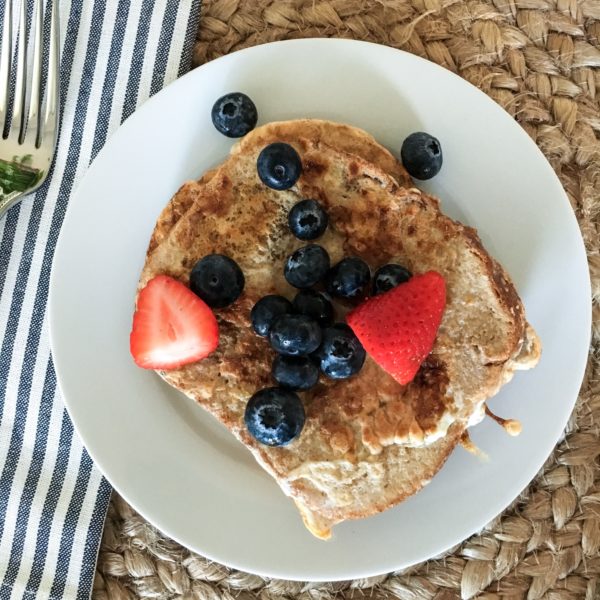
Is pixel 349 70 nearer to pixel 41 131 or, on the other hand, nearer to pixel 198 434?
pixel 41 131

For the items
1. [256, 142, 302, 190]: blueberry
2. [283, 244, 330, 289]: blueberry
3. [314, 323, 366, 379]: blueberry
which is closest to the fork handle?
[256, 142, 302, 190]: blueberry

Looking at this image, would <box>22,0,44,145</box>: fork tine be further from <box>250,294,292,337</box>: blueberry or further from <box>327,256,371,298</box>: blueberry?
<box>327,256,371,298</box>: blueberry

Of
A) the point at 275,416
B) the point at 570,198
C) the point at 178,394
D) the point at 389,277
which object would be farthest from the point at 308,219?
the point at 570,198

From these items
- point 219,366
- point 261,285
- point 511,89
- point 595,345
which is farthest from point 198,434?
point 511,89

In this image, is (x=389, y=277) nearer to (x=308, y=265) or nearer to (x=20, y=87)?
(x=308, y=265)

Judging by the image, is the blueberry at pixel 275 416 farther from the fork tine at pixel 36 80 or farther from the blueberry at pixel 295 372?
the fork tine at pixel 36 80
